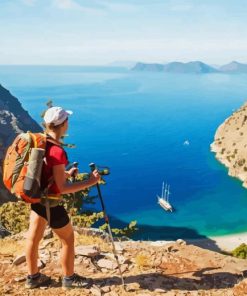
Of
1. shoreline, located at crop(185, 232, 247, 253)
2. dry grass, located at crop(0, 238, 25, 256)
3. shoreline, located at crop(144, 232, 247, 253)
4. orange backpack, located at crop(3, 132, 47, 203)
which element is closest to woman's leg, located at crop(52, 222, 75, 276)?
orange backpack, located at crop(3, 132, 47, 203)

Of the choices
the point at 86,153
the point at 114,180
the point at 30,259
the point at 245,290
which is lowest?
the point at 245,290

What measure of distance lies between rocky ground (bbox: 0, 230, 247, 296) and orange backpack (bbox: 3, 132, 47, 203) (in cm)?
223

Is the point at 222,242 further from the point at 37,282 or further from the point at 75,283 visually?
the point at 37,282

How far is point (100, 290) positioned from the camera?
7199 mm

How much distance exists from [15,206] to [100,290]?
23393mm

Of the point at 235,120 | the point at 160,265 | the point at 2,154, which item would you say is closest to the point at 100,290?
the point at 160,265

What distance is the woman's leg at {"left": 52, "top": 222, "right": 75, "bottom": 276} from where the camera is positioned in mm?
6445

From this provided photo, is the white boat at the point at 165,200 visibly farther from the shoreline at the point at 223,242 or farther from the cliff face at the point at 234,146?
the cliff face at the point at 234,146

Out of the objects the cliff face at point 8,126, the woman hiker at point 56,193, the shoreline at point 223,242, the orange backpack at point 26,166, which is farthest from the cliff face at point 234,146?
the orange backpack at point 26,166

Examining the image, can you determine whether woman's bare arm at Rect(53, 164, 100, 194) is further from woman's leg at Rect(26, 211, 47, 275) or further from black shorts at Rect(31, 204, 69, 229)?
woman's leg at Rect(26, 211, 47, 275)

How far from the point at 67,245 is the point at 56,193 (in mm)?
1079

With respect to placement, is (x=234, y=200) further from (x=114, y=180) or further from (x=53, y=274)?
(x=53, y=274)

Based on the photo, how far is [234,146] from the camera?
120875mm

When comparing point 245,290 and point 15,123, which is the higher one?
point 15,123
